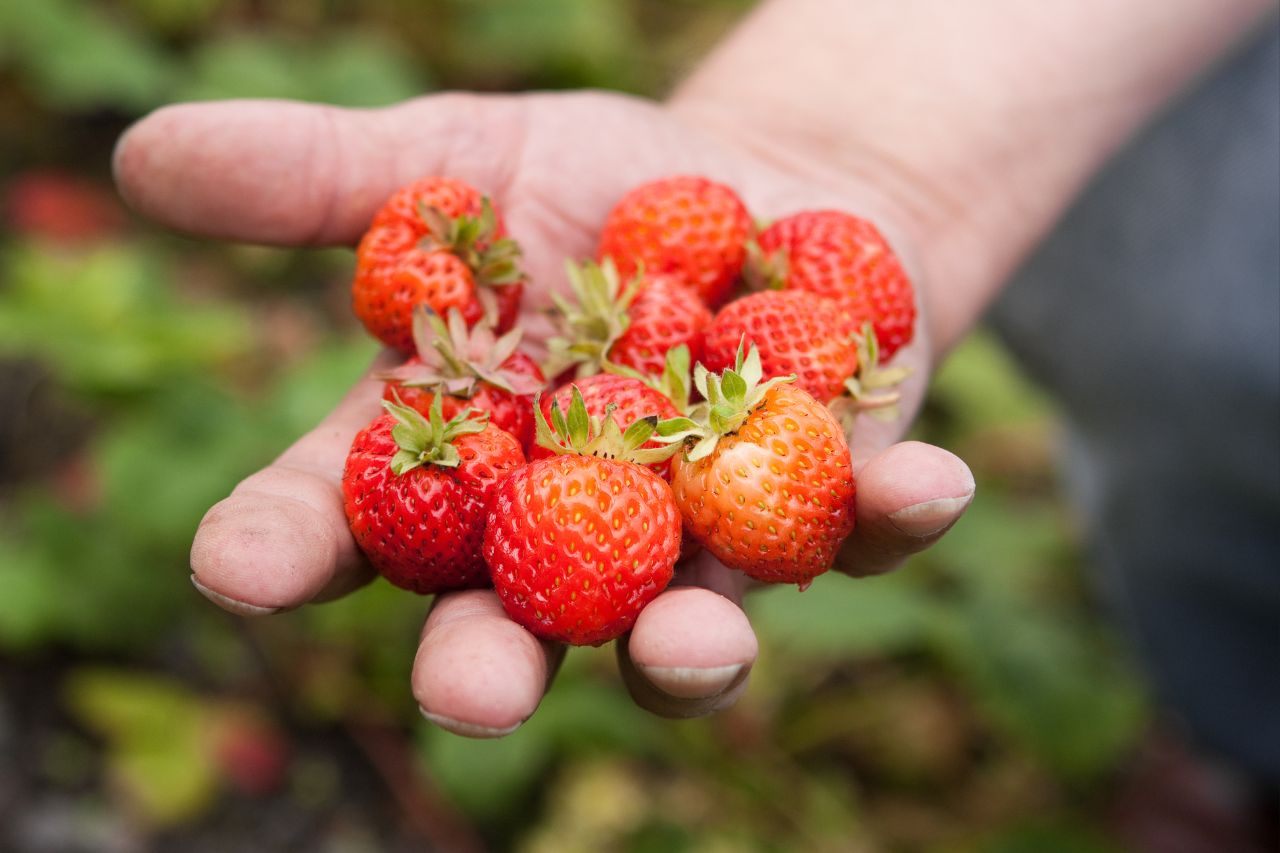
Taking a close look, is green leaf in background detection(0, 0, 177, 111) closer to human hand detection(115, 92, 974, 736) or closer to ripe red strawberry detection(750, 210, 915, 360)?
human hand detection(115, 92, 974, 736)

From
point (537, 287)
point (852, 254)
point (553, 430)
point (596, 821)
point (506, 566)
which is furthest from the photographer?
point (596, 821)

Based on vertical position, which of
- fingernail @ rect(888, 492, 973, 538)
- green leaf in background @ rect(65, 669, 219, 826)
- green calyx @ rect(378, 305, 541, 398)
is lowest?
green leaf in background @ rect(65, 669, 219, 826)

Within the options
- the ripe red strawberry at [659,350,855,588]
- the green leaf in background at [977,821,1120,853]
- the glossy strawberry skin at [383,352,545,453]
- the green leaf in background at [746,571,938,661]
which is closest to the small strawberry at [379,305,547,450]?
the glossy strawberry skin at [383,352,545,453]

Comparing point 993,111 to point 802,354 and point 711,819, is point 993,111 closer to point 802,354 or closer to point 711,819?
point 802,354

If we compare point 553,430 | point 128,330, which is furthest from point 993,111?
point 128,330

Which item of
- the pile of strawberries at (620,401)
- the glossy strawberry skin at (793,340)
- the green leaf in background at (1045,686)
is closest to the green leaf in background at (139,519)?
the pile of strawberries at (620,401)

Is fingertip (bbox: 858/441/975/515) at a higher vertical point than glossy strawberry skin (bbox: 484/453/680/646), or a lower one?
higher
